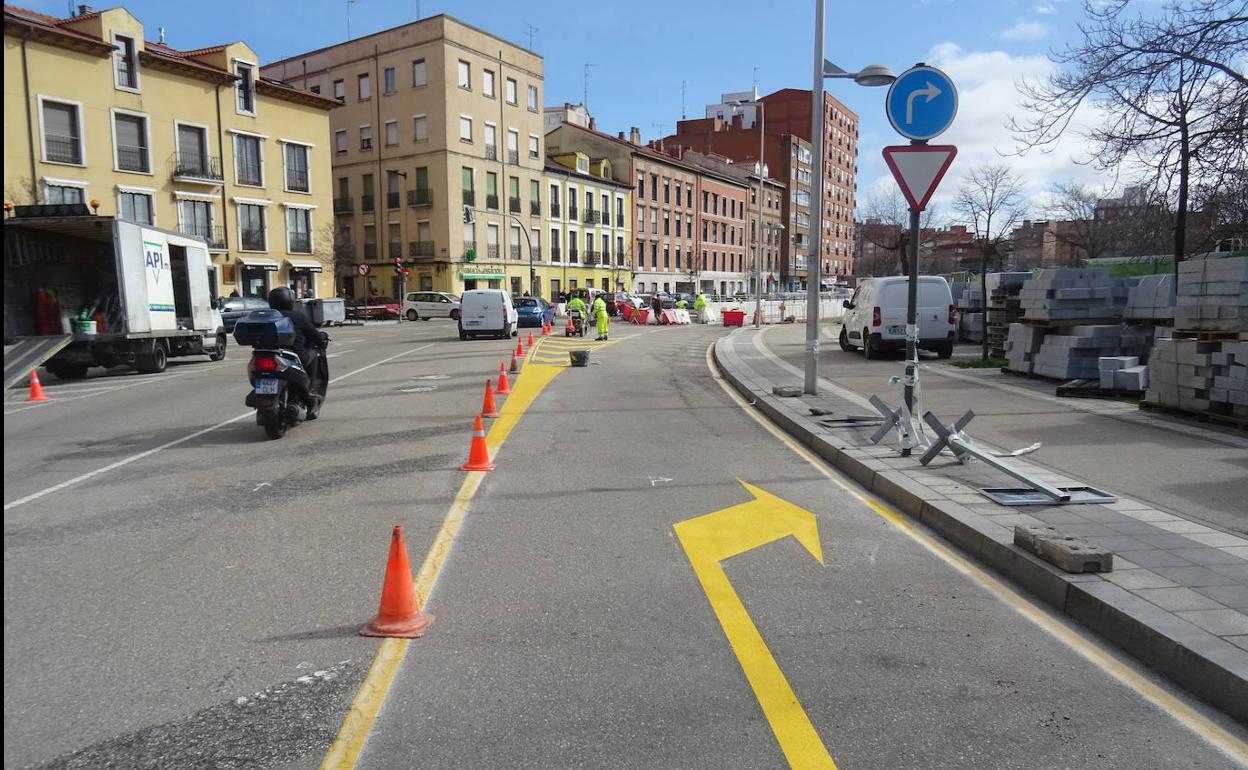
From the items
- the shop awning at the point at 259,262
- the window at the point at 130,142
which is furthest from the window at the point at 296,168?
the window at the point at 130,142

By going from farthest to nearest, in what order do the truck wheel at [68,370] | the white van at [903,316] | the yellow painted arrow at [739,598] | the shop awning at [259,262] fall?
the shop awning at [259,262]
the white van at [903,316]
the truck wheel at [68,370]
the yellow painted arrow at [739,598]

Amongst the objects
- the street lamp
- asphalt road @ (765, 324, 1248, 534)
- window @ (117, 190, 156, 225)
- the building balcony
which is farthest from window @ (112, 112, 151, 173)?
asphalt road @ (765, 324, 1248, 534)

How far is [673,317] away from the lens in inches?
1703

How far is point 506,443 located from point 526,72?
56.2 m

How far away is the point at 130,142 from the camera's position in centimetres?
3766

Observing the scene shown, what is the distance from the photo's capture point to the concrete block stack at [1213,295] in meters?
9.34

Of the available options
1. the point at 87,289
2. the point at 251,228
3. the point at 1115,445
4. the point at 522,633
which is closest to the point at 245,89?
the point at 251,228

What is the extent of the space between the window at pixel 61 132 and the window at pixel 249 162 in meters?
8.01

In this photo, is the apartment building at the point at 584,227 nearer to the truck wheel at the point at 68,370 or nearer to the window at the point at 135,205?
the window at the point at 135,205

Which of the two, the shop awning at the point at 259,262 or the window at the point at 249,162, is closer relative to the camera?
the shop awning at the point at 259,262

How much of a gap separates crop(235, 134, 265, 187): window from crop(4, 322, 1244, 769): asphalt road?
1535 inches

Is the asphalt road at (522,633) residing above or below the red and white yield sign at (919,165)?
below

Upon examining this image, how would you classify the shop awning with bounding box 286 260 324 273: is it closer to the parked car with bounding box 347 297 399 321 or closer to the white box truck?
the parked car with bounding box 347 297 399 321

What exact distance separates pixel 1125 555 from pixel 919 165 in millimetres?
4573
